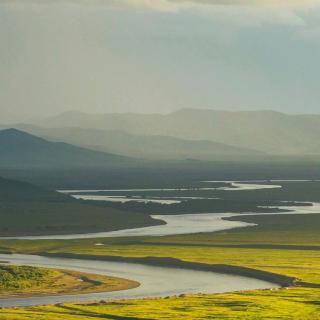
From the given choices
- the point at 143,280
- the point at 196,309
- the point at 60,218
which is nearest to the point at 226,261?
the point at 143,280

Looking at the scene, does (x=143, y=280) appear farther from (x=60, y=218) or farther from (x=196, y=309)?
(x=60, y=218)

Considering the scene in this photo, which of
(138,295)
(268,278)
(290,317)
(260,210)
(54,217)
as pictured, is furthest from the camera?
(260,210)

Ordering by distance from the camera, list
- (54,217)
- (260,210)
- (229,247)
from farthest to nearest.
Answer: (260,210) → (54,217) → (229,247)

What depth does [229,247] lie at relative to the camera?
132 meters

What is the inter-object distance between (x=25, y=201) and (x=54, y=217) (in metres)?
24.2

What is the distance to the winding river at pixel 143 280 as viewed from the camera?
300ft

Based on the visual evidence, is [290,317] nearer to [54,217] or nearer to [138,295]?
[138,295]

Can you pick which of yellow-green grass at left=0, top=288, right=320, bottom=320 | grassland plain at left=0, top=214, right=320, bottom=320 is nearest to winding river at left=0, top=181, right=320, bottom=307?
grassland plain at left=0, top=214, right=320, bottom=320

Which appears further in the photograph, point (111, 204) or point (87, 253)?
point (111, 204)

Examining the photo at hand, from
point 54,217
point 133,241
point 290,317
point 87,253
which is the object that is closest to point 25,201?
point 54,217

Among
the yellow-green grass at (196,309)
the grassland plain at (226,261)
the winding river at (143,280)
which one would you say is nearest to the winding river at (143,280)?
the winding river at (143,280)

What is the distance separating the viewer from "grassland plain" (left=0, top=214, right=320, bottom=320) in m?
79.1

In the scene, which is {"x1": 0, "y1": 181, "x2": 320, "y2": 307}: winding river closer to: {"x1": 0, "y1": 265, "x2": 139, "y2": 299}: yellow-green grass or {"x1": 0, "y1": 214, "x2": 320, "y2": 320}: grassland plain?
{"x1": 0, "y1": 265, "x2": 139, "y2": 299}: yellow-green grass

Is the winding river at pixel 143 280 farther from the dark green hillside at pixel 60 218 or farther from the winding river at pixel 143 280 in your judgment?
the dark green hillside at pixel 60 218
